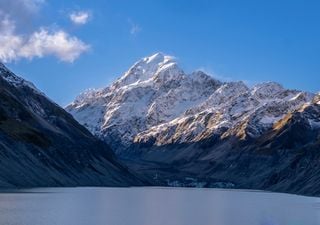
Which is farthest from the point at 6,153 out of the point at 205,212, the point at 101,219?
the point at 101,219

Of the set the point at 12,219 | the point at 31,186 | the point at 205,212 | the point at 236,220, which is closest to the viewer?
the point at 12,219

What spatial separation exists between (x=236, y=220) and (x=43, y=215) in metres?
28.2

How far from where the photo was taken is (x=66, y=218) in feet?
293

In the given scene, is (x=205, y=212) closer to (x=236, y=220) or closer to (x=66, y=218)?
(x=236, y=220)

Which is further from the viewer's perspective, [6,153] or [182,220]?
[6,153]

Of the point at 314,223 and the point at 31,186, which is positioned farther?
the point at 31,186

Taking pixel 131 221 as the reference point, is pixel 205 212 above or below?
above

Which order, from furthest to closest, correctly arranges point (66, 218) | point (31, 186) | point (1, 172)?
1. point (31, 186)
2. point (1, 172)
3. point (66, 218)

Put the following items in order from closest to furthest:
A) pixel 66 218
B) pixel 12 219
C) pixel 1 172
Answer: pixel 12 219 → pixel 66 218 → pixel 1 172

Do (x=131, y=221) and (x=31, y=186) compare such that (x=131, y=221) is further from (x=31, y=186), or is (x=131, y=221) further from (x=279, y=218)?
(x=31, y=186)


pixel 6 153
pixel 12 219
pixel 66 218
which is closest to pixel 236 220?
pixel 66 218

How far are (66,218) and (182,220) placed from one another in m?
16.9

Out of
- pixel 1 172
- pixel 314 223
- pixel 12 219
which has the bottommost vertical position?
pixel 12 219

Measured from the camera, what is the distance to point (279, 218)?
102750 mm
